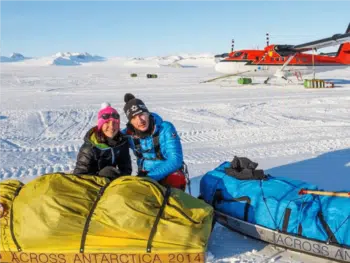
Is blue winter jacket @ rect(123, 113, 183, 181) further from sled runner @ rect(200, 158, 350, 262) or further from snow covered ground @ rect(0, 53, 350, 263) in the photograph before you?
snow covered ground @ rect(0, 53, 350, 263)

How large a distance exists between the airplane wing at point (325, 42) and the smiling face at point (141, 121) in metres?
15.3

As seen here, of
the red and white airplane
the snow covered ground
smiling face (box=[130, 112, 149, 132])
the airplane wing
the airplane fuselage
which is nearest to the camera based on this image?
smiling face (box=[130, 112, 149, 132])

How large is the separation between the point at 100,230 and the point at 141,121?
1.29 m

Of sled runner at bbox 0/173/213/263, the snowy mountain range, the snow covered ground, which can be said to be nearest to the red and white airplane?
the snow covered ground

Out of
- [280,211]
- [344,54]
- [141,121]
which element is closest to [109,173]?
[141,121]

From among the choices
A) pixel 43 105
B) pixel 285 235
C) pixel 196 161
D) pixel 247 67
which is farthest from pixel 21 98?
pixel 285 235

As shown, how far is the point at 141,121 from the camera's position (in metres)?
3.78

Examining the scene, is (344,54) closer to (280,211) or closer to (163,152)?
(163,152)

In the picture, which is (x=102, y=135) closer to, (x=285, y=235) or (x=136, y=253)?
(x=136, y=253)

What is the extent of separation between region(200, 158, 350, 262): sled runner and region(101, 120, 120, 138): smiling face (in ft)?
3.46

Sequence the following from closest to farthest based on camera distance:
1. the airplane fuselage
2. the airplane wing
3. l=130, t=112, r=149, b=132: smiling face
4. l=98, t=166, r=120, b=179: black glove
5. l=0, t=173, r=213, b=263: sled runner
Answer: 1. l=0, t=173, r=213, b=263: sled runner
2. l=98, t=166, r=120, b=179: black glove
3. l=130, t=112, r=149, b=132: smiling face
4. the airplane wing
5. the airplane fuselage

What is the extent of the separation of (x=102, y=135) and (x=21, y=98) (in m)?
11.8

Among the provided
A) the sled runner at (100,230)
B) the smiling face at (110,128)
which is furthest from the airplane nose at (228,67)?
the sled runner at (100,230)

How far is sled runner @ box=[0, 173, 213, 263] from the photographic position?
9.16ft
